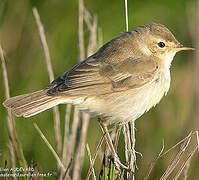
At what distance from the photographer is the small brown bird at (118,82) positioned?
3842 mm

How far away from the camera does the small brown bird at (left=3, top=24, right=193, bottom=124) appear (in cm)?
384

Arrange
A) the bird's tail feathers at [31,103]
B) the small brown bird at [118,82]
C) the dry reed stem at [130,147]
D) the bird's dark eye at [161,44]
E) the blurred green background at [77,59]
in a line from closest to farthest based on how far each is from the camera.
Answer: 1. the dry reed stem at [130,147]
2. the bird's tail feathers at [31,103]
3. the small brown bird at [118,82]
4. the bird's dark eye at [161,44]
5. the blurred green background at [77,59]

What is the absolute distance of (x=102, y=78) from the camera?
3996mm

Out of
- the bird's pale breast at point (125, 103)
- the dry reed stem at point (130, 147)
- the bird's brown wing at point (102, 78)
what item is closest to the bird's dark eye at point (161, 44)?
the bird's brown wing at point (102, 78)

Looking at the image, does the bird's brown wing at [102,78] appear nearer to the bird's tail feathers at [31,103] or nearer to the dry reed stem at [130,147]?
the bird's tail feathers at [31,103]

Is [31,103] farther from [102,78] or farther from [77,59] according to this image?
[77,59]

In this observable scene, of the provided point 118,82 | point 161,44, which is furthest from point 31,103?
point 161,44

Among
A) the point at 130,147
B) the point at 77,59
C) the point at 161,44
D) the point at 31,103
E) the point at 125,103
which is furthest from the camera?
the point at 77,59

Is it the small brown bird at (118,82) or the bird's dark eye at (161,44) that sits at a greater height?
the bird's dark eye at (161,44)

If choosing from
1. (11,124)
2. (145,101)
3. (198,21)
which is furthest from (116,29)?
(11,124)

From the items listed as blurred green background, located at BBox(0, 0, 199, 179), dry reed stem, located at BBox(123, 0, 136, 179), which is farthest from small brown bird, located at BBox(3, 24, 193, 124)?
blurred green background, located at BBox(0, 0, 199, 179)

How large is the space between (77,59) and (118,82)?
1789 millimetres

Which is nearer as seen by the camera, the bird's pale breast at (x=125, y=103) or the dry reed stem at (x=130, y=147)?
the dry reed stem at (x=130, y=147)

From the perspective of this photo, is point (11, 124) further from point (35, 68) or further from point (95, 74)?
point (35, 68)
